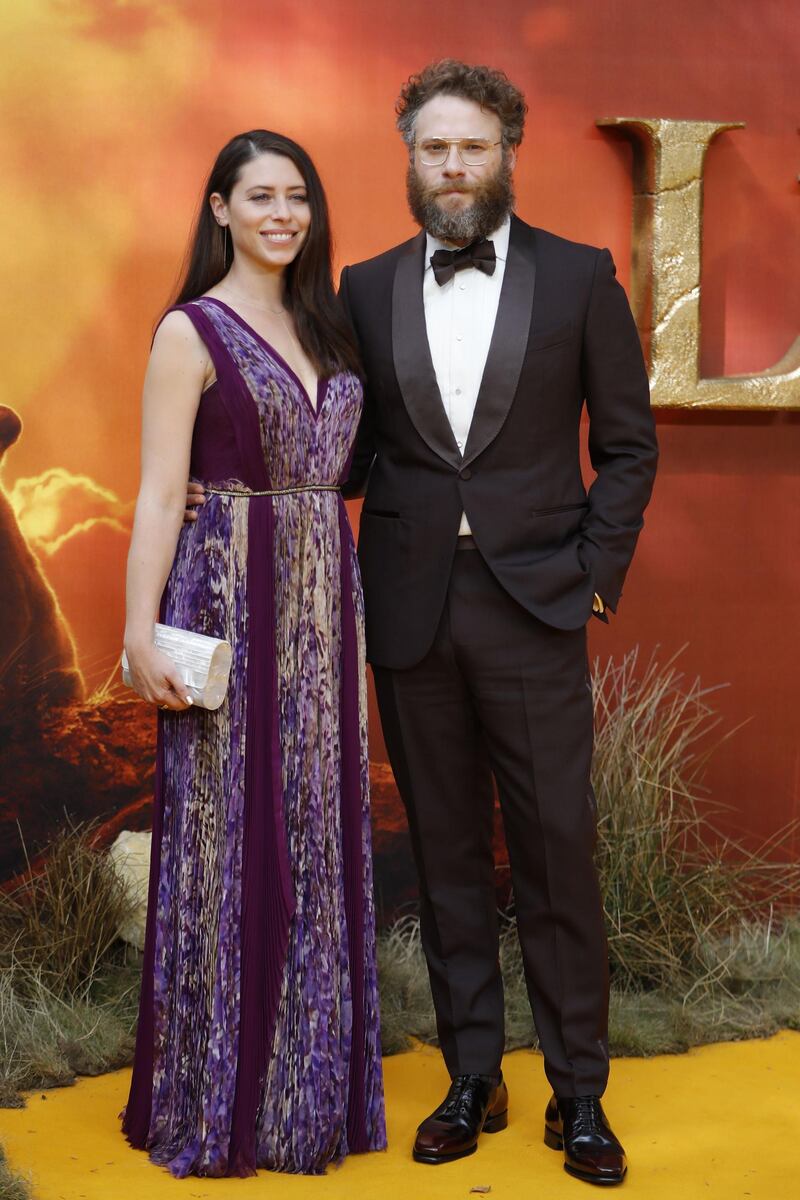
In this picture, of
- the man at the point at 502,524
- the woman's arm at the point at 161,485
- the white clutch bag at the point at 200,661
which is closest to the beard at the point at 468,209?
the man at the point at 502,524

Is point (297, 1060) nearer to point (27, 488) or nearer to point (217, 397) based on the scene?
point (217, 397)

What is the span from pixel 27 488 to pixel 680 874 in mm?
1834

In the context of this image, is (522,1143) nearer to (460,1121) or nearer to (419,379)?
(460,1121)

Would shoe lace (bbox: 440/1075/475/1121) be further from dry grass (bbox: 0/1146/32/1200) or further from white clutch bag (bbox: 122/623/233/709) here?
white clutch bag (bbox: 122/623/233/709)

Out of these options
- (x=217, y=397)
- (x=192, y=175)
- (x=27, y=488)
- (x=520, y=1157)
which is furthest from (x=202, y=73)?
(x=520, y=1157)

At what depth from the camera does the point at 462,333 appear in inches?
102

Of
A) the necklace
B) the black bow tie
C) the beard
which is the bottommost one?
the necklace

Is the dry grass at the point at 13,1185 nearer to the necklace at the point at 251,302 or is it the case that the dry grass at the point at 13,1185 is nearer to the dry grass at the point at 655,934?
the dry grass at the point at 655,934

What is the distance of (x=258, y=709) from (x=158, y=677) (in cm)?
19

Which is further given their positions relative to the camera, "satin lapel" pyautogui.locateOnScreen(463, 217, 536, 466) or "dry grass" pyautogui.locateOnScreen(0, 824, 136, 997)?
"dry grass" pyautogui.locateOnScreen(0, 824, 136, 997)

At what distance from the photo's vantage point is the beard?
102 inches

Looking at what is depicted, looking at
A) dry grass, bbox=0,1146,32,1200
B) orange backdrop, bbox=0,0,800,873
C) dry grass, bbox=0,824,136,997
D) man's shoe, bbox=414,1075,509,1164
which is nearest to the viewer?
dry grass, bbox=0,1146,32,1200

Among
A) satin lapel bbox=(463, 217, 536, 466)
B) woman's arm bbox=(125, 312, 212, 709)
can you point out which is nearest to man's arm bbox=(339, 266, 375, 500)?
satin lapel bbox=(463, 217, 536, 466)

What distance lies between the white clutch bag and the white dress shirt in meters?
0.48
